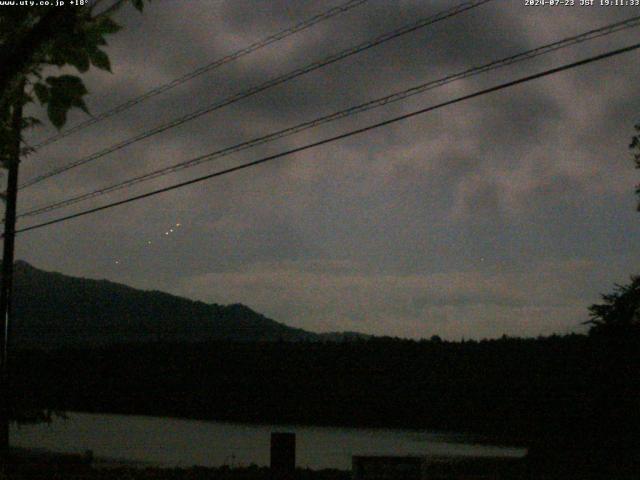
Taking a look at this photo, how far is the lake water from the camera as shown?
91.2 ft

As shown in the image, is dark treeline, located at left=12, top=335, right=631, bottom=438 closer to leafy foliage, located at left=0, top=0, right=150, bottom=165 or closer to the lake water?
the lake water

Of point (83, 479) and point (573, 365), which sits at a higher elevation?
point (573, 365)

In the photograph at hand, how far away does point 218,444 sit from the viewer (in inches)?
1383

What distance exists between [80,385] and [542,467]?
72328 millimetres

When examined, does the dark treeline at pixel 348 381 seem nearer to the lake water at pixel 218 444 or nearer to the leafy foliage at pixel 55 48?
the lake water at pixel 218 444

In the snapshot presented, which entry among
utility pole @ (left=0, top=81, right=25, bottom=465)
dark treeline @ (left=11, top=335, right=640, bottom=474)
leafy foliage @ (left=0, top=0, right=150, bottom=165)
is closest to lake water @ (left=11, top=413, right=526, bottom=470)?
dark treeline @ (left=11, top=335, right=640, bottom=474)

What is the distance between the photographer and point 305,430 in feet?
156

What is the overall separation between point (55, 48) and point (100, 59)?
0.86 ft

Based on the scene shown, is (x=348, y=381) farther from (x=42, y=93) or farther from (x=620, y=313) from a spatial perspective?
(x=42, y=93)

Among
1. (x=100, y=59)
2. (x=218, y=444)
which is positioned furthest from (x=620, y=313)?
(x=100, y=59)

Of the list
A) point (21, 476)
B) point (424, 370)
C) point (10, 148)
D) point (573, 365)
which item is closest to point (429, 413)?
point (424, 370)

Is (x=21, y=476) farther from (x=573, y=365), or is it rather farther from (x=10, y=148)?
(x=573, y=365)

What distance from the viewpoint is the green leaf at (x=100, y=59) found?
469 centimetres

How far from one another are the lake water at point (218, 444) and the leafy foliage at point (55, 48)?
21.0 m
